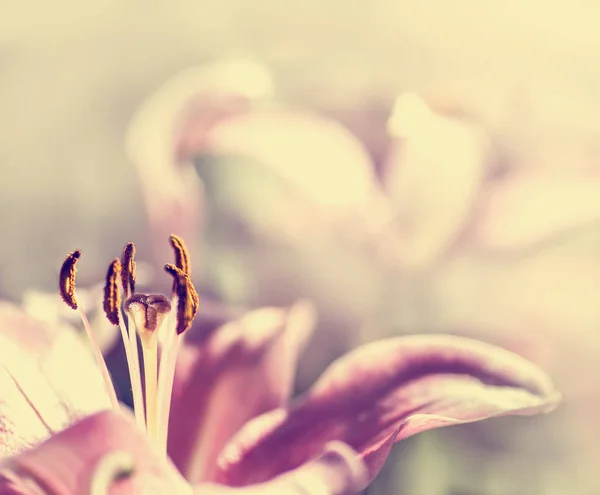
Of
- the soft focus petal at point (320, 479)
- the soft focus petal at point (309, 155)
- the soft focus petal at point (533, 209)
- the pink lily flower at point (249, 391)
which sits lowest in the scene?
the soft focus petal at point (320, 479)

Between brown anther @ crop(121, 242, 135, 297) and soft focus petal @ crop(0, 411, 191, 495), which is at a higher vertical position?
brown anther @ crop(121, 242, 135, 297)

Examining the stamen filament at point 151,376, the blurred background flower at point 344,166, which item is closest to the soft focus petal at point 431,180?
the blurred background flower at point 344,166

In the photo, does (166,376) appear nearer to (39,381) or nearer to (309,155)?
(39,381)

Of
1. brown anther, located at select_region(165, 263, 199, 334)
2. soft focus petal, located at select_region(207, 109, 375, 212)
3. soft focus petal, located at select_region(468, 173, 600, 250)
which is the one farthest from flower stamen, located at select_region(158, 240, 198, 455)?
soft focus petal, located at select_region(468, 173, 600, 250)

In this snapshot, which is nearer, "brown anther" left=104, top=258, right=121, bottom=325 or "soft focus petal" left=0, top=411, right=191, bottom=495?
"soft focus petal" left=0, top=411, right=191, bottom=495

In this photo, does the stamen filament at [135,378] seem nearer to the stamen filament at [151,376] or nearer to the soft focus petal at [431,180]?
the stamen filament at [151,376]

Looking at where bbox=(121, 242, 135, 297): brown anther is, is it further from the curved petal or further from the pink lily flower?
the curved petal

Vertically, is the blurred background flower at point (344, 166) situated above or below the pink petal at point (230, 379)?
above

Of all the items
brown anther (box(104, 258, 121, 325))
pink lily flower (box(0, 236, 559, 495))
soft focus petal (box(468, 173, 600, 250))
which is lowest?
pink lily flower (box(0, 236, 559, 495))

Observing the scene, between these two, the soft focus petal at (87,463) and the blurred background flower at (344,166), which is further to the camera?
the blurred background flower at (344,166)

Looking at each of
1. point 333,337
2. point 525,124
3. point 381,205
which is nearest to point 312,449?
point 333,337
